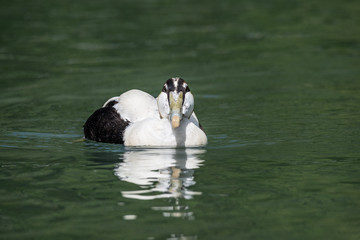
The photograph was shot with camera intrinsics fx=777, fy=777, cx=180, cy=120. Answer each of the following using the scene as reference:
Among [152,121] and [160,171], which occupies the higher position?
[152,121]

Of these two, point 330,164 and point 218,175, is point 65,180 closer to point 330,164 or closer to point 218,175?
point 218,175

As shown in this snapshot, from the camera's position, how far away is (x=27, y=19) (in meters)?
25.2

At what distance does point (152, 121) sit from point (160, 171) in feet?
4.64

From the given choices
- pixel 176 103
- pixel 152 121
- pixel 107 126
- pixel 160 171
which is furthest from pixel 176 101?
pixel 107 126

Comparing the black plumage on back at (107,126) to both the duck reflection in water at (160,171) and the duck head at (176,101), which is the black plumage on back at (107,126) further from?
the duck head at (176,101)

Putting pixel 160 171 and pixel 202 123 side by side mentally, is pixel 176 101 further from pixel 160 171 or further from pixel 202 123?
pixel 202 123

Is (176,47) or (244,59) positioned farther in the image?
(176,47)

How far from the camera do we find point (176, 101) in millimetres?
9930

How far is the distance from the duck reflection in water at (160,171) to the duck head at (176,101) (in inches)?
18.0

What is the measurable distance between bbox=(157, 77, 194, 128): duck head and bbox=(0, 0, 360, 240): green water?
508mm

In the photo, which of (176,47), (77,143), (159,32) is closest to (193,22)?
(159,32)

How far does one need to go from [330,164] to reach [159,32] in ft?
43.3

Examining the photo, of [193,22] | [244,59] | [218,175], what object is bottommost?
[218,175]

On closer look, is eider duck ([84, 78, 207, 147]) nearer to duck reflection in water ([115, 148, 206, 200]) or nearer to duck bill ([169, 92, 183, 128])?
duck bill ([169, 92, 183, 128])
